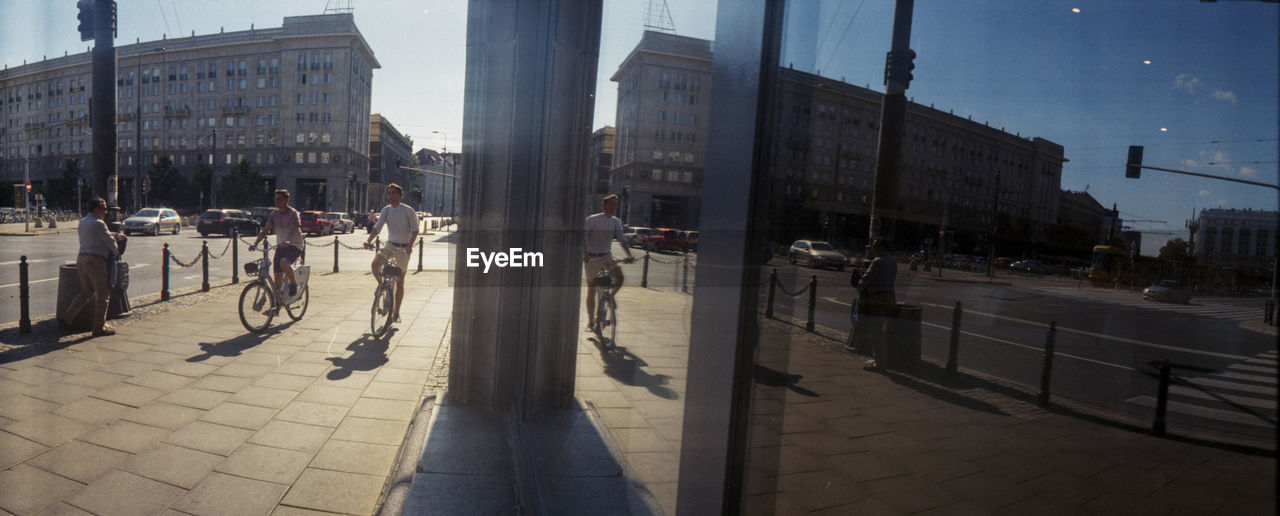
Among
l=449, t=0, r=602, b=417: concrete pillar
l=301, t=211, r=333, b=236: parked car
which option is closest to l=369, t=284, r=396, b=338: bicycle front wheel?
l=449, t=0, r=602, b=417: concrete pillar

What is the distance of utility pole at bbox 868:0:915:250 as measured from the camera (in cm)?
64

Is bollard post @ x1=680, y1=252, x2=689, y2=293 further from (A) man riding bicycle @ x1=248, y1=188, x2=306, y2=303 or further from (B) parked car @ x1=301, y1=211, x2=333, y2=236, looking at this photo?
(B) parked car @ x1=301, y1=211, x2=333, y2=236

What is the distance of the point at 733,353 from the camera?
1044mm

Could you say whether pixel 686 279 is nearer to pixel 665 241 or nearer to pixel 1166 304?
pixel 665 241

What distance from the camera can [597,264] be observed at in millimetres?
2770

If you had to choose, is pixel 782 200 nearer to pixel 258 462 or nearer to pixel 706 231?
pixel 706 231

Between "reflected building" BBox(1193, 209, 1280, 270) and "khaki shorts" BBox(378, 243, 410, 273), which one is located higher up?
"reflected building" BBox(1193, 209, 1280, 270)

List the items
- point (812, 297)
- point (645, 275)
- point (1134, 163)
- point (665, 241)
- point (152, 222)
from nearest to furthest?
1. point (1134, 163)
2. point (812, 297)
3. point (665, 241)
4. point (645, 275)
5. point (152, 222)

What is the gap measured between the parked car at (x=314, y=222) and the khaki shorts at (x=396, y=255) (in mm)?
22346

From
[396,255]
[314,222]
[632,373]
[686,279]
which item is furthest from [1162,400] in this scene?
[314,222]

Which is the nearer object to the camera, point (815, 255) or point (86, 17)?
point (815, 255)
